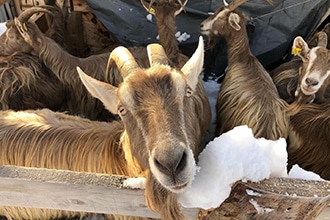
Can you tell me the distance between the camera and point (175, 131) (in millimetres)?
1704

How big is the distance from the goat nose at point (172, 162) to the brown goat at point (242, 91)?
6.23ft

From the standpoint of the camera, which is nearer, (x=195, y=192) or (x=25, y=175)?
(x=195, y=192)

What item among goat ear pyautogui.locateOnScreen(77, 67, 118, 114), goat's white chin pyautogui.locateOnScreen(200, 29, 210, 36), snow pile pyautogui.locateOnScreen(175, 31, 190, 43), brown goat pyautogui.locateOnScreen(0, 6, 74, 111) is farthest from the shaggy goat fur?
goat ear pyautogui.locateOnScreen(77, 67, 118, 114)

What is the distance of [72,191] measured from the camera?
1784 mm

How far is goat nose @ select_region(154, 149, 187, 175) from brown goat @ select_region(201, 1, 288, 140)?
6.23 ft

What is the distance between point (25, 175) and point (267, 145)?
1185 mm

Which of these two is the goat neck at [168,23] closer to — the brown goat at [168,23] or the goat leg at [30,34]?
the brown goat at [168,23]

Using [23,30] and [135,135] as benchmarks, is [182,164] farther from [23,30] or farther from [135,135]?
[23,30]

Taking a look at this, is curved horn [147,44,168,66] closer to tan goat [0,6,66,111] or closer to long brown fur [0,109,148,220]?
long brown fur [0,109,148,220]

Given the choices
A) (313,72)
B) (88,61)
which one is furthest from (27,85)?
(313,72)

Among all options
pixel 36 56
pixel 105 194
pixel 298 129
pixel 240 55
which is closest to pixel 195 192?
pixel 105 194

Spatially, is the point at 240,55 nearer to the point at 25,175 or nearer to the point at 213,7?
the point at 213,7

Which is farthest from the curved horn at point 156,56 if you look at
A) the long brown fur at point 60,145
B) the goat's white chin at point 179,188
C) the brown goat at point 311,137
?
the brown goat at point 311,137

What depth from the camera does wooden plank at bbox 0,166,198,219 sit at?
1769 millimetres
